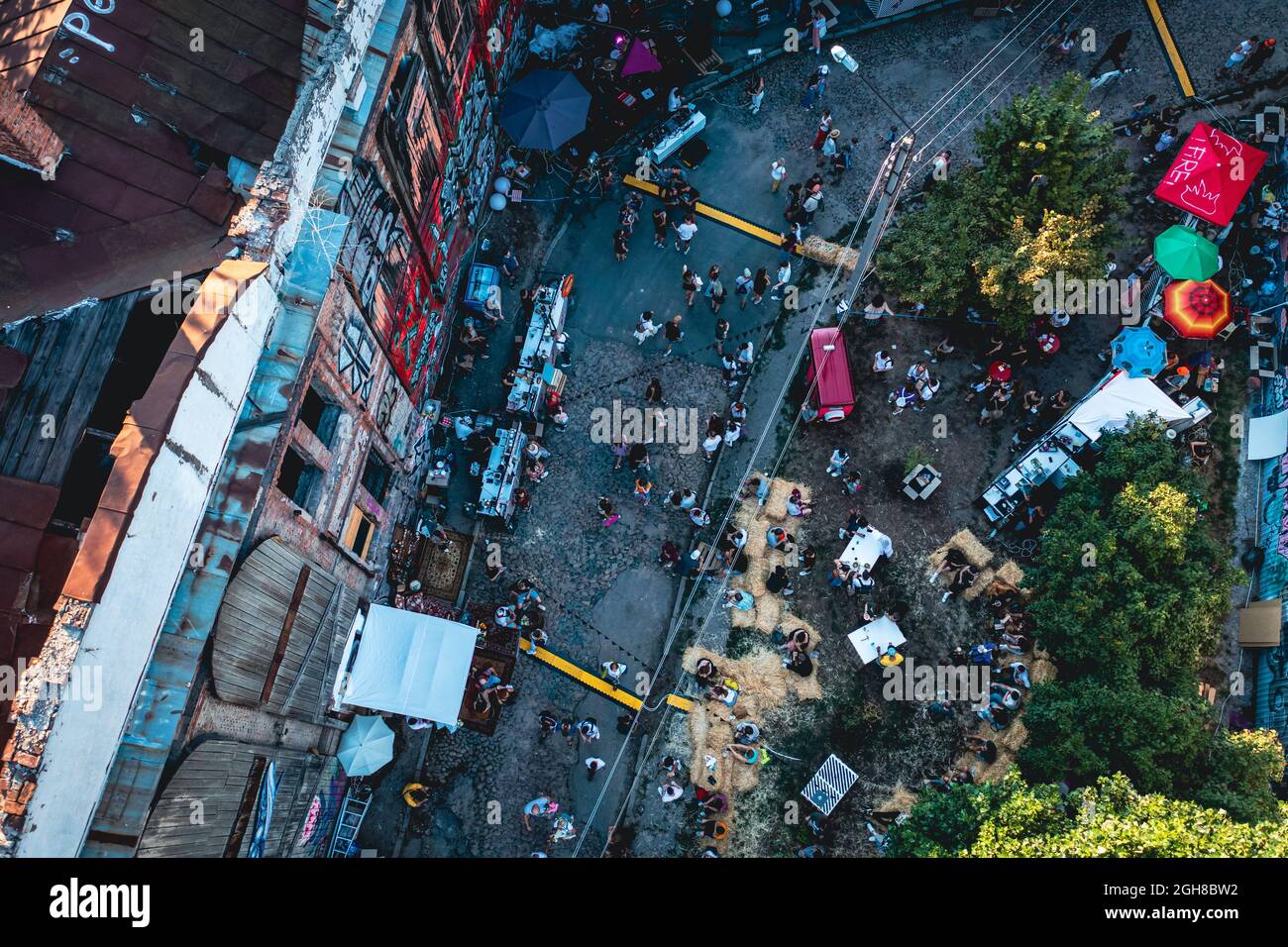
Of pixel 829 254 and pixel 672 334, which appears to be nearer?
pixel 672 334

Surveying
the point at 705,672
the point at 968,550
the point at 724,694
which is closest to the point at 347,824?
the point at 705,672

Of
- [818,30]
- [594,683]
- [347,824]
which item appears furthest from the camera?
[818,30]

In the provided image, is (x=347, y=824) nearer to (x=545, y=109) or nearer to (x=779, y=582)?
(x=779, y=582)

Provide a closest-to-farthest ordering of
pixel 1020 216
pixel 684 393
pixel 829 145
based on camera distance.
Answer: pixel 1020 216, pixel 684 393, pixel 829 145

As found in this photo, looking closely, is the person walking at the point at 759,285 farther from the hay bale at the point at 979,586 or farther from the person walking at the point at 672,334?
the hay bale at the point at 979,586

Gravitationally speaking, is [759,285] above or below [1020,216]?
below
